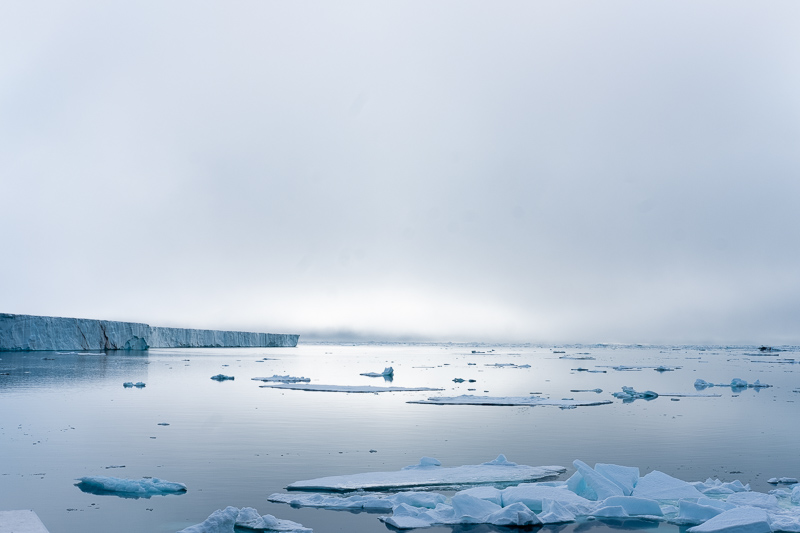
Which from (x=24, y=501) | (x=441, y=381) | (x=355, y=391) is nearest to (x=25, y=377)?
(x=355, y=391)

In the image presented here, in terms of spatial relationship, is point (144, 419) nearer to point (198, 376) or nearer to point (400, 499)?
point (400, 499)

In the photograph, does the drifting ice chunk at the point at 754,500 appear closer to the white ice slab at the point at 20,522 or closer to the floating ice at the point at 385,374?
the white ice slab at the point at 20,522

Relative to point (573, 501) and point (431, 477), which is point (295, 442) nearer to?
point (431, 477)

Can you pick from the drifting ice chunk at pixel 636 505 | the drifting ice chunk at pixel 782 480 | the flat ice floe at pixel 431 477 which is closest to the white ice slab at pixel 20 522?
the flat ice floe at pixel 431 477

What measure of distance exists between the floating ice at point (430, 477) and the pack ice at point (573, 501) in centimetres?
1

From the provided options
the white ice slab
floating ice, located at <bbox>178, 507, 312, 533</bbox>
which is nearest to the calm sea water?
the white ice slab

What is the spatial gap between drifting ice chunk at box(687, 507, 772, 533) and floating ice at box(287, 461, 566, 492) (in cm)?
236

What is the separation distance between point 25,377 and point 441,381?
15425mm

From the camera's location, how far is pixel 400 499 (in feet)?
22.3

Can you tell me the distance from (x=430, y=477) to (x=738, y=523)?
3275mm

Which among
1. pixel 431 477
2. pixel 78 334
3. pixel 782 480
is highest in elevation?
pixel 78 334

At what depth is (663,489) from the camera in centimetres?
725

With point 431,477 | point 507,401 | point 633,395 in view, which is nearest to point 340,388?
point 507,401

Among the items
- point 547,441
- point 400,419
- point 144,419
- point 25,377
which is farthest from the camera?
point 25,377
